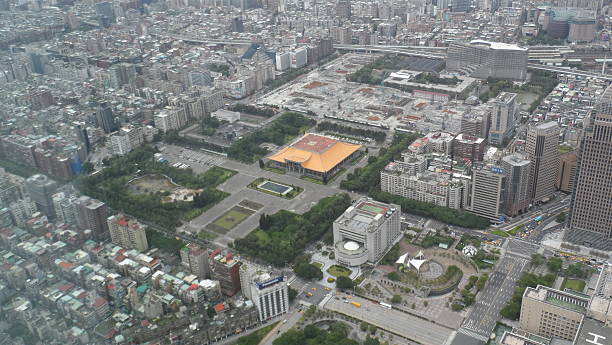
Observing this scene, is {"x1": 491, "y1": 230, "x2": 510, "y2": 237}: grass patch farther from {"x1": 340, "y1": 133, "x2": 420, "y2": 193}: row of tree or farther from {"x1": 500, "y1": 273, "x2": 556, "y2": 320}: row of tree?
{"x1": 340, "y1": 133, "x2": 420, "y2": 193}: row of tree

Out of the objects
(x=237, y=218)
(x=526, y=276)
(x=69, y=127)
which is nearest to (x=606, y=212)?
(x=526, y=276)

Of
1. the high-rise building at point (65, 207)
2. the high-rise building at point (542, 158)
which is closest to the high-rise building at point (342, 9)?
the high-rise building at point (542, 158)

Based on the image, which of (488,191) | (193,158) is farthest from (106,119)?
(488,191)

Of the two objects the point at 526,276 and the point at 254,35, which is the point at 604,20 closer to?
the point at 254,35

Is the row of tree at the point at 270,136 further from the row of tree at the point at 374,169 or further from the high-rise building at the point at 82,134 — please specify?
the high-rise building at the point at 82,134

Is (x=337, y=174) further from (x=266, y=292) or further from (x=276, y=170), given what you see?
(x=266, y=292)

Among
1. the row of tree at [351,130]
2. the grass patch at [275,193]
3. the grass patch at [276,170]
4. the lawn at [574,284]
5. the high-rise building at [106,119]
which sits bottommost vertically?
the lawn at [574,284]

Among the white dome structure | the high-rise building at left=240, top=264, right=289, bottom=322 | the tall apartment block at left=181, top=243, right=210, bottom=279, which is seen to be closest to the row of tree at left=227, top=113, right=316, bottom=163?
the tall apartment block at left=181, top=243, right=210, bottom=279
